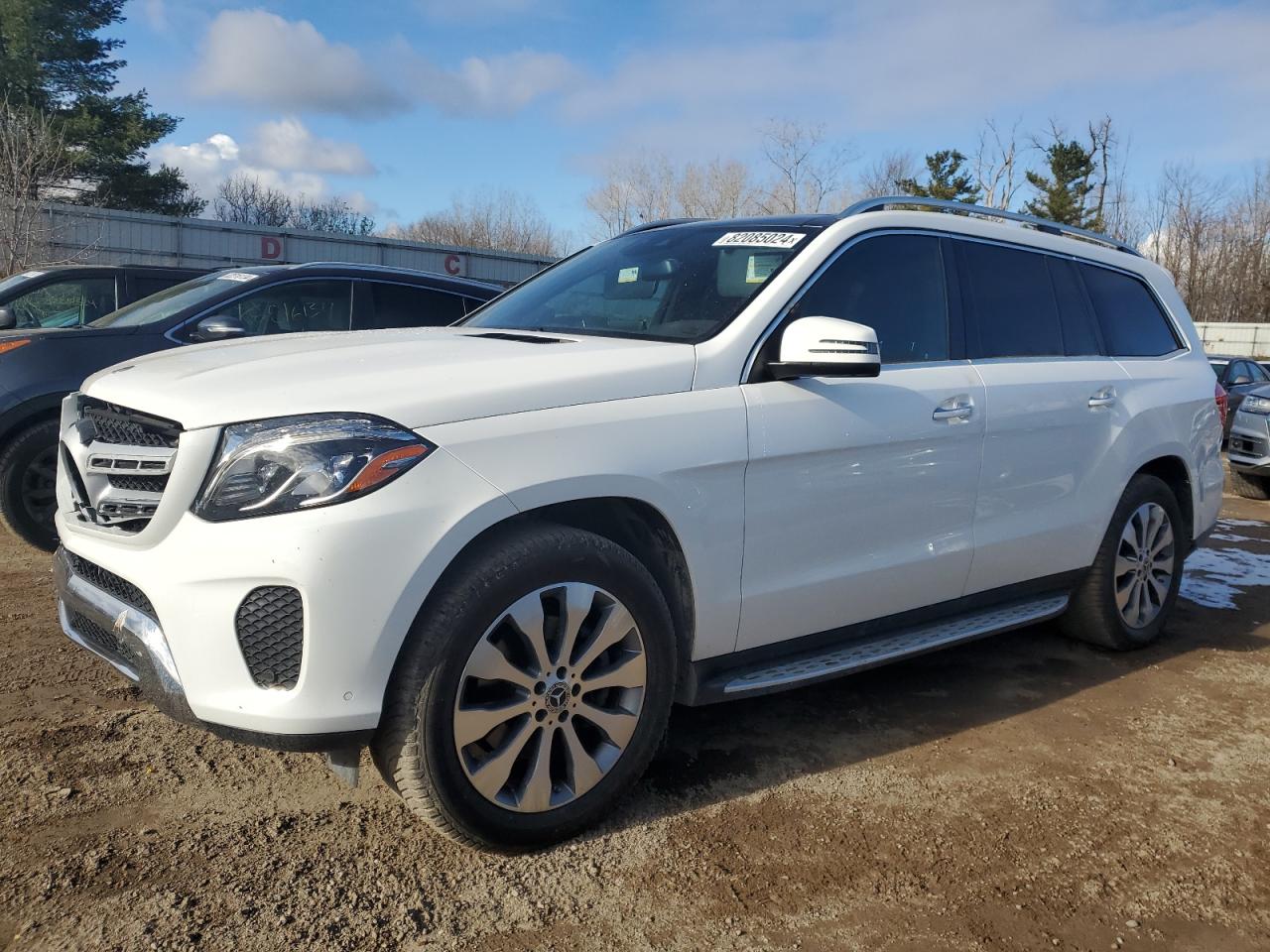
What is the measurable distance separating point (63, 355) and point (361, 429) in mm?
4225

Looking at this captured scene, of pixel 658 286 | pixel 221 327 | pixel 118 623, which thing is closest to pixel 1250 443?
pixel 658 286

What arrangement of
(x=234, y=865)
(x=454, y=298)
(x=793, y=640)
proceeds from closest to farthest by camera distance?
1. (x=234, y=865)
2. (x=793, y=640)
3. (x=454, y=298)

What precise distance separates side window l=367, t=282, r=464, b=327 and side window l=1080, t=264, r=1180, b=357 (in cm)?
397

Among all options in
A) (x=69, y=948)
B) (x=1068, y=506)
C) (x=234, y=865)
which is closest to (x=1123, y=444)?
(x=1068, y=506)

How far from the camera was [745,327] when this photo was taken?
318cm

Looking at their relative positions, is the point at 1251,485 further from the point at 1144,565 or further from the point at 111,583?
the point at 111,583

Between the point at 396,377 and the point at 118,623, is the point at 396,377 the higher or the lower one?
the higher one

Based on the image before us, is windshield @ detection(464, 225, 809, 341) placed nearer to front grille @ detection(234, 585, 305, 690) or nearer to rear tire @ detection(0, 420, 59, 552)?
front grille @ detection(234, 585, 305, 690)

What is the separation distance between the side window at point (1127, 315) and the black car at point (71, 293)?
5930 millimetres

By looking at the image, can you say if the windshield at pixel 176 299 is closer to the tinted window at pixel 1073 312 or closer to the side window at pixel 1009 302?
the side window at pixel 1009 302

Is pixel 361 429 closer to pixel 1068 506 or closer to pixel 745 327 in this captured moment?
pixel 745 327

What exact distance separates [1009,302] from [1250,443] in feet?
24.4

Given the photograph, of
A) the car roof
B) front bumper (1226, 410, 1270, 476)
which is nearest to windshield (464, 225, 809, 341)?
the car roof

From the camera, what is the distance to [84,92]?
33.2m
